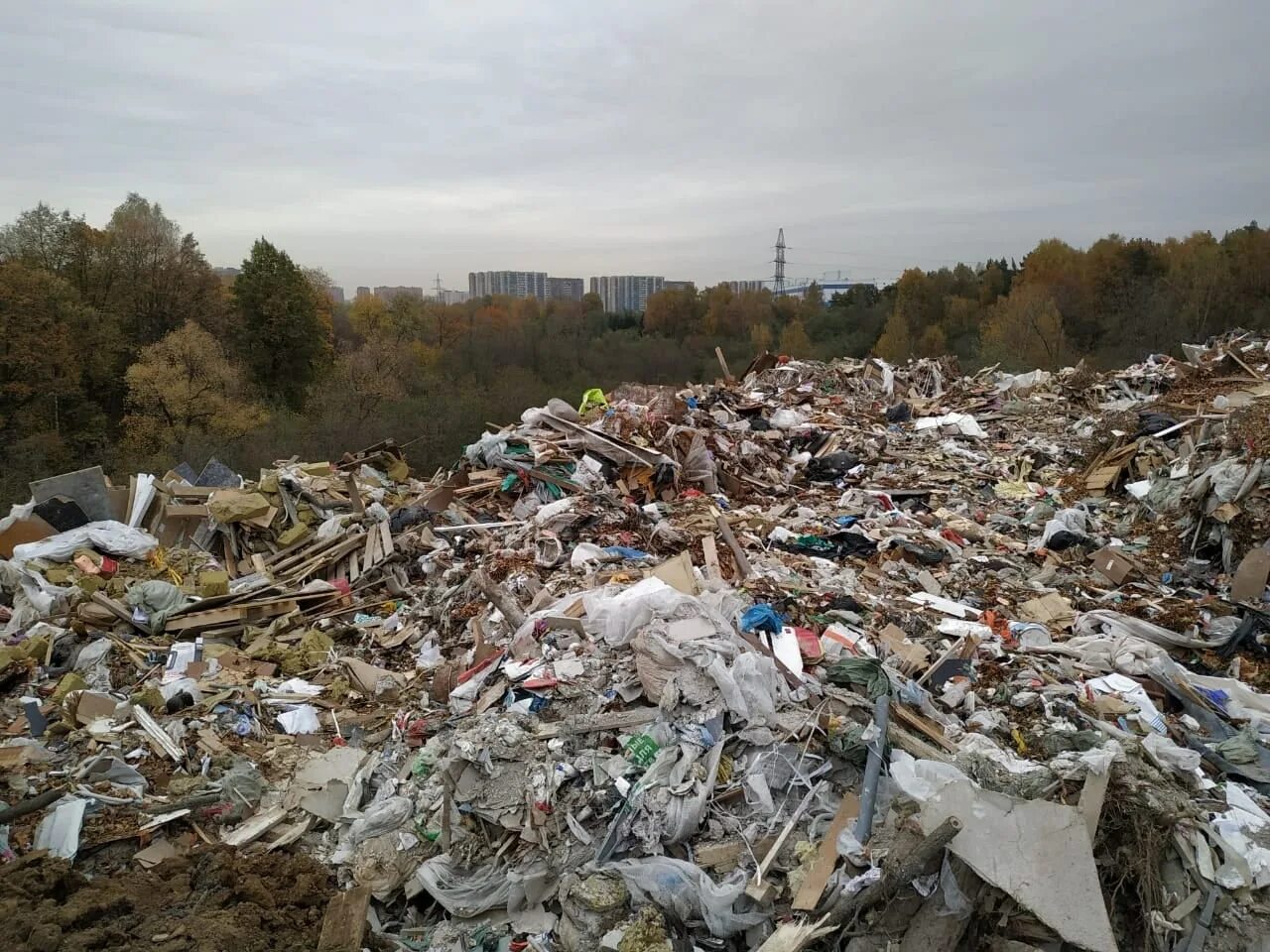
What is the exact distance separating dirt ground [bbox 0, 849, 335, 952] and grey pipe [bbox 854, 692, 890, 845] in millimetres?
2642

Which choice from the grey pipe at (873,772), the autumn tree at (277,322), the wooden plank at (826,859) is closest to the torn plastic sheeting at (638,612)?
the grey pipe at (873,772)

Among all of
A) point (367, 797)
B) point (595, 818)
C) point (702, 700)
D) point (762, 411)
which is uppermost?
point (762, 411)

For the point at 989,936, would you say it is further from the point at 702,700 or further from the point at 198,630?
the point at 198,630

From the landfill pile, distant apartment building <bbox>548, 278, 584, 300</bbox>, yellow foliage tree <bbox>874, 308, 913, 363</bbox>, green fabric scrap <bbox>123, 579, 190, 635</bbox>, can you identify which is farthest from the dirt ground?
distant apartment building <bbox>548, 278, 584, 300</bbox>

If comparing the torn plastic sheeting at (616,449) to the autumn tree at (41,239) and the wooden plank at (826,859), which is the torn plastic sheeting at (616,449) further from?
the autumn tree at (41,239)

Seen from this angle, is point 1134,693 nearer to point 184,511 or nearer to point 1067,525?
point 1067,525

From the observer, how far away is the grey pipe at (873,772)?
349cm

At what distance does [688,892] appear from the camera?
10.9ft

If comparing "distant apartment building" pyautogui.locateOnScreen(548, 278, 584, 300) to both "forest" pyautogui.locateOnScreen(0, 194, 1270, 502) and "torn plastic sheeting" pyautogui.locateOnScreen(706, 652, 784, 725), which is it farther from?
"torn plastic sheeting" pyautogui.locateOnScreen(706, 652, 784, 725)

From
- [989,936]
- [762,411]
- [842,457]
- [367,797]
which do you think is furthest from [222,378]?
[989,936]

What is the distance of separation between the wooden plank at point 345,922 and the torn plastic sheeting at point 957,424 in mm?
11945

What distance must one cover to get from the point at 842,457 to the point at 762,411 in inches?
93.9

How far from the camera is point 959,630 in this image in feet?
18.3

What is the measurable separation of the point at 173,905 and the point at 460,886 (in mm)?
1347
